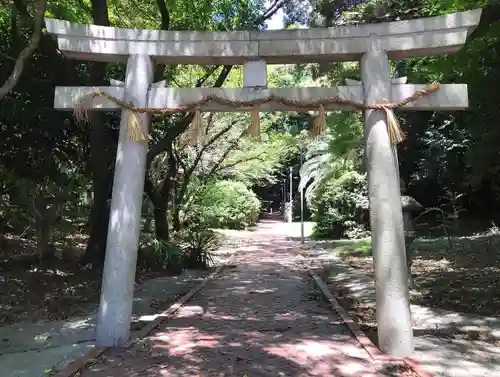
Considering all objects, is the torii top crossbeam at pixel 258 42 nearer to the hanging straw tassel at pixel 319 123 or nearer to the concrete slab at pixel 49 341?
the hanging straw tassel at pixel 319 123

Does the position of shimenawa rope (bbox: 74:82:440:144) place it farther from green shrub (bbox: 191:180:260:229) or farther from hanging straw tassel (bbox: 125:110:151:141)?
green shrub (bbox: 191:180:260:229)

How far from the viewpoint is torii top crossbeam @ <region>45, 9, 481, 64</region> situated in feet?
17.9

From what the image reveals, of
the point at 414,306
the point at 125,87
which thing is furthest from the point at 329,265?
the point at 125,87

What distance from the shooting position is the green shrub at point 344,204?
20.1m

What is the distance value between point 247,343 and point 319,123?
2591mm

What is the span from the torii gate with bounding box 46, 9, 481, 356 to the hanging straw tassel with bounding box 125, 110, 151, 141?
79 millimetres

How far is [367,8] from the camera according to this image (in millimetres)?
12758

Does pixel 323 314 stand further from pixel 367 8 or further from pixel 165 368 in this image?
pixel 367 8

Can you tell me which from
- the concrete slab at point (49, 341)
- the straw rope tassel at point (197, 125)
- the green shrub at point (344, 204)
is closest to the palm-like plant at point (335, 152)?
the green shrub at point (344, 204)

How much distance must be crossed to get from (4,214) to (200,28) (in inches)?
252

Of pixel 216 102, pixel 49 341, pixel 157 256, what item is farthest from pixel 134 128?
pixel 157 256

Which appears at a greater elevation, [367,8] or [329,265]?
[367,8]

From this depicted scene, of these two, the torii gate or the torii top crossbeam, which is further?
the torii top crossbeam

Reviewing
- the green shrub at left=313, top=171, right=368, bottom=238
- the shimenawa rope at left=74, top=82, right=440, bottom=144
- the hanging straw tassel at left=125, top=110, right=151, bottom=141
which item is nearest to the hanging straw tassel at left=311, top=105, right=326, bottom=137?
the shimenawa rope at left=74, top=82, right=440, bottom=144
